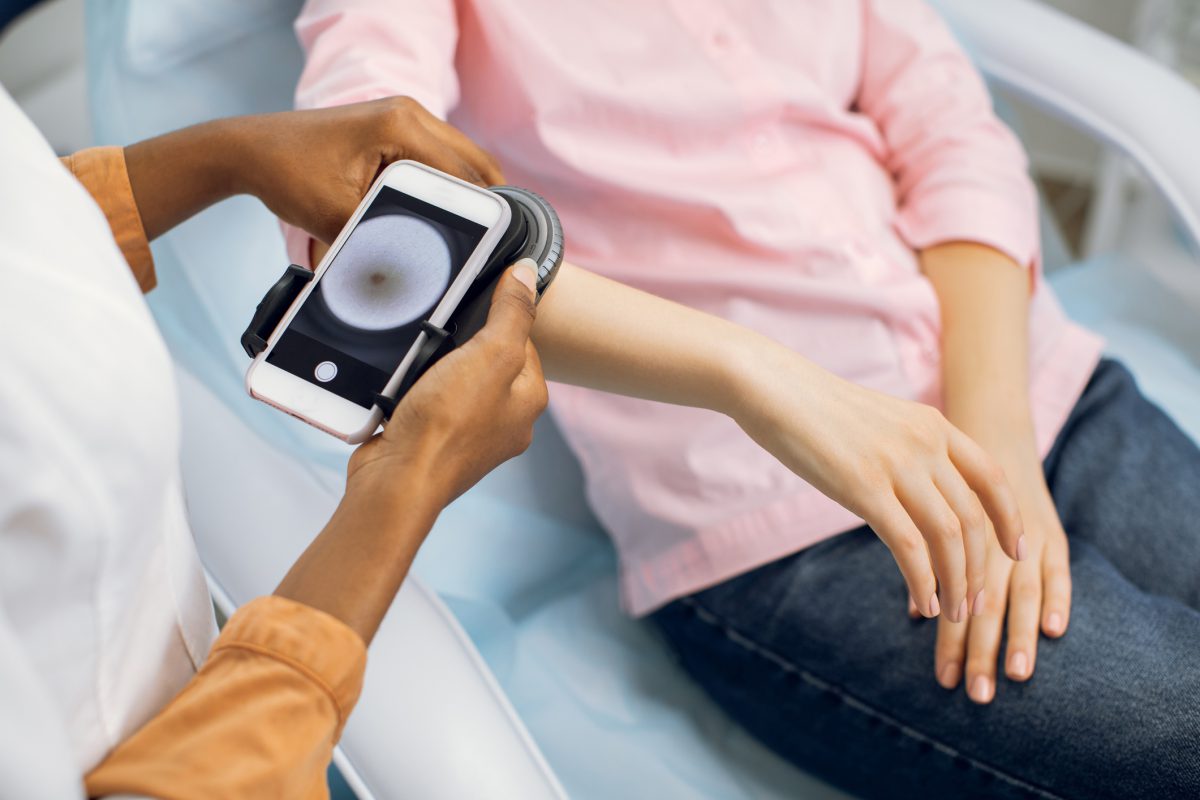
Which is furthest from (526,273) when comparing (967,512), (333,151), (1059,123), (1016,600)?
(1059,123)

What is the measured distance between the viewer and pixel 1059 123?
1.42 m

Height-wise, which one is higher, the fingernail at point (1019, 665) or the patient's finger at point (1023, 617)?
the patient's finger at point (1023, 617)

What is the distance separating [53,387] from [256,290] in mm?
425

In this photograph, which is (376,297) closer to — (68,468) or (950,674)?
(68,468)

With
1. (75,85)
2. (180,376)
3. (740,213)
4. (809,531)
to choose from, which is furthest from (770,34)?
(75,85)

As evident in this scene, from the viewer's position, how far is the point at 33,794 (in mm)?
291

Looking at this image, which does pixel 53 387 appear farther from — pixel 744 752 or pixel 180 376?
pixel 744 752

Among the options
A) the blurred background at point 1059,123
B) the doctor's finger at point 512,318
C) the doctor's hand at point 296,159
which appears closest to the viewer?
the doctor's finger at point 512,318

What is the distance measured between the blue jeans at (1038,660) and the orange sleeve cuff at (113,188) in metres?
0.38

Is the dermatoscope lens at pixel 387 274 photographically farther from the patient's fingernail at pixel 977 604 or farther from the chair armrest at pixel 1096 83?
the chair armrest at pixel 1096 83

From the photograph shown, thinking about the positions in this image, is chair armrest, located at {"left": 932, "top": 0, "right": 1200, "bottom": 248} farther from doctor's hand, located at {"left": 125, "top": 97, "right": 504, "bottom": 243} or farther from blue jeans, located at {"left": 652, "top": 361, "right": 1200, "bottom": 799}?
doctor's hand, located at {"left": 125, "top": 97, "right": 504, "bottom": 243}

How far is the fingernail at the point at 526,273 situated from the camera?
1.45 feet

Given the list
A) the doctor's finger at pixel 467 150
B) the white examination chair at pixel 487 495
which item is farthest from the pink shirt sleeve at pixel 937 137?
the doctor's finger at pixel 467 150

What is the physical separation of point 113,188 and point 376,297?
0.17 meters
